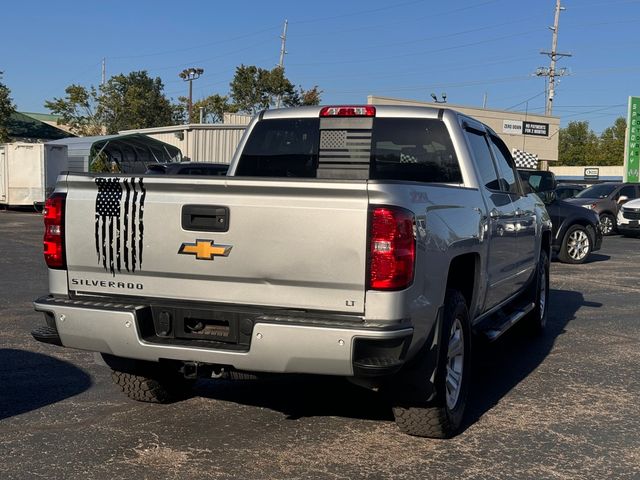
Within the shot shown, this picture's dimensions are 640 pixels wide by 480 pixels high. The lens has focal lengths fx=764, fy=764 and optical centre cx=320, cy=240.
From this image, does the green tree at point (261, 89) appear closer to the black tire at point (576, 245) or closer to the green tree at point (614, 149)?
the black tire at point (576, 245)

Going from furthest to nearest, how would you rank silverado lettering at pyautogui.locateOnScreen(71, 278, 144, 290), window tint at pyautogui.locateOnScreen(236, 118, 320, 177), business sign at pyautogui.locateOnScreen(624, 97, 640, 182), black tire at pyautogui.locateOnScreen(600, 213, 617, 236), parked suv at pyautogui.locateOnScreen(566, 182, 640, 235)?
business sign at pyautogui.locateOnScreen(624, 97, 640, 182) → black tire at pyautogui.locateOnScreen(600, 213, 617, 236) → parked suv at pyautogui.locateOnScreen(566, 182, 640, 235) → window tint at pyautogui.locateOnScreen(236, 118, 320, 177) → silverado lettering at pyautogui.locateOnScreen(71, 278, 144, 290)

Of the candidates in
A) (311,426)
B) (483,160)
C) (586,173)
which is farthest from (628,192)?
(586,173)

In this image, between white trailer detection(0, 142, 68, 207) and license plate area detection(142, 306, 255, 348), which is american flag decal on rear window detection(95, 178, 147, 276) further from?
white trailer detection(0, 142, 68, 207)

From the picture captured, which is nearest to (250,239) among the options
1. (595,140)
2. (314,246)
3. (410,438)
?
(314,246)

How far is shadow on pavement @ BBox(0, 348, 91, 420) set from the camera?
5188 millimetres

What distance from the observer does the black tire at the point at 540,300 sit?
754 cm

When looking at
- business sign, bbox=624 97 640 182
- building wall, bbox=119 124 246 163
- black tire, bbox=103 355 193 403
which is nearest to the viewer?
black tire, bbox=103 355 193 403

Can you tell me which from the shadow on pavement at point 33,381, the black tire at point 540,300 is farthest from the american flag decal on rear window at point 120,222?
the black tire at point 540,300

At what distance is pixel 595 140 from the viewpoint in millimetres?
112188

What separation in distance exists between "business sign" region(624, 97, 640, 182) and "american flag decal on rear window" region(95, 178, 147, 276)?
3196 centimetres

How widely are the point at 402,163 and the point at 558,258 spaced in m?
10.6

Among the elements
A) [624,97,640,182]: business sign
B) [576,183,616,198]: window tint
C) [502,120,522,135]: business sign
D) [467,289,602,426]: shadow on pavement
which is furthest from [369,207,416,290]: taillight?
[502,120,522,135]: business sign

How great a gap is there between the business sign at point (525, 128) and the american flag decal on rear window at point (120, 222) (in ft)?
136

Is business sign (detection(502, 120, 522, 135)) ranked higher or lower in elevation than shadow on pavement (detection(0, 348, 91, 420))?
higher
